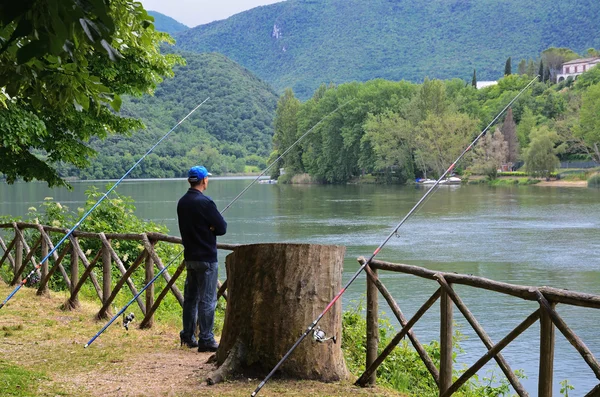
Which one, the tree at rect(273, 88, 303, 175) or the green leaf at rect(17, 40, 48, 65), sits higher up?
the tree at rect(273, 88, 303, 175)

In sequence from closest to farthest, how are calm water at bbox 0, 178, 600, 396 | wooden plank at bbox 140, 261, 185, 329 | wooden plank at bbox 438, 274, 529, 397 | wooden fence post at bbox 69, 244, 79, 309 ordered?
wooden plank at bbox 438, 274, 529, 397
wooden plank at bbox 140, 261, 185, 329
wooden fence post at bbox 69, 244, 79, 309
calm water at bbox 0, 178, 600, 396

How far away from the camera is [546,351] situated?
4.33 meters

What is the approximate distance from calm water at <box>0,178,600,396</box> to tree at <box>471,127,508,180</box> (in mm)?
18501

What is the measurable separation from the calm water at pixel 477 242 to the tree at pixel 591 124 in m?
26.4

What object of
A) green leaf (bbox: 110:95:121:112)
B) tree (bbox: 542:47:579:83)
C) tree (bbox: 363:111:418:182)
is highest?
tree (bbox: 542:47:579:83)

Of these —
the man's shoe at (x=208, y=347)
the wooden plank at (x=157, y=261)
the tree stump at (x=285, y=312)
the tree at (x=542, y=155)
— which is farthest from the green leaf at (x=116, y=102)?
the tree at (x=542, y=155)

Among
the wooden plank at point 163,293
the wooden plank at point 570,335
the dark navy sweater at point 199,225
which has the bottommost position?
the wooden plank at point 163,293

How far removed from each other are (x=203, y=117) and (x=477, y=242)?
16.7 m

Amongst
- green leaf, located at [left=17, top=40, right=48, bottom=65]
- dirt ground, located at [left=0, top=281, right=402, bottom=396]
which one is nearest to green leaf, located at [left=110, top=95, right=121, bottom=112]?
green leaf, located at [left=17, top=40, right=48, bottom=65]

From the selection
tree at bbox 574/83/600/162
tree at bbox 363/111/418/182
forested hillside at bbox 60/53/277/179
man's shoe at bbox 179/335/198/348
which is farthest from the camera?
tree at bbox 363/111/418/182

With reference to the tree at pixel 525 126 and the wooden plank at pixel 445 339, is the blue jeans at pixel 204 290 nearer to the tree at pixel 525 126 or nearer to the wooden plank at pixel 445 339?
the wooden plank at pixel 445 339

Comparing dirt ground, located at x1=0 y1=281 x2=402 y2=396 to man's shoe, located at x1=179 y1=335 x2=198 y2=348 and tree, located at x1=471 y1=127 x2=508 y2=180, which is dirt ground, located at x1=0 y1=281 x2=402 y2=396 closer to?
man's shoe, located at x1=179 y1=335 x2=198 y2=348

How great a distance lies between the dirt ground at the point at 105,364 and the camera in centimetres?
507

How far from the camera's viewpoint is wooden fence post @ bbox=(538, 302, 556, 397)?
4254 mm
